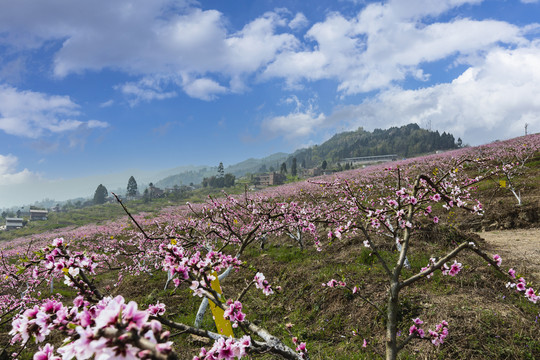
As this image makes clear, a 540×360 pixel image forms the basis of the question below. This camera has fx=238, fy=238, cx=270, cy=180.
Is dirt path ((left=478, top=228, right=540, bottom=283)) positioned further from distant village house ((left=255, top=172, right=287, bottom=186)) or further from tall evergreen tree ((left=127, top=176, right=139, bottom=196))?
tall evergreen tree ((left=127, top=176, right=139, bottom=196))

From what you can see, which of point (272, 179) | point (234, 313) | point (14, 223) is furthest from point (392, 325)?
point (14, 223)

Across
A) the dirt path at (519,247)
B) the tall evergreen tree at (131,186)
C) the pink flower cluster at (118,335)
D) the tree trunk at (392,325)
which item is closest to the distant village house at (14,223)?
the tall evergreen tree at (131,186)

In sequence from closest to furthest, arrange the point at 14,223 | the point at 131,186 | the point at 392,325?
the point at 392,325
the point at 14,223
the point at 131,186

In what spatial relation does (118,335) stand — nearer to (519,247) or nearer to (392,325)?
(392,325)

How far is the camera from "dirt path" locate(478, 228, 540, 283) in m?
8.22

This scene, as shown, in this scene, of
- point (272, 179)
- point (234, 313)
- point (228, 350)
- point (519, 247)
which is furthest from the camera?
point (272, 179)

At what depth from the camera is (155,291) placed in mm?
12797

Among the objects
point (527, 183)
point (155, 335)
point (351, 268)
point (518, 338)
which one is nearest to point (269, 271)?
point (351, 268)

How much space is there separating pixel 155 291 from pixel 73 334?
1300 centimetres

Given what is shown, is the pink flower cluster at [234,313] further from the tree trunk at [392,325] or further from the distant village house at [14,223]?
the distant village house at [14,223]

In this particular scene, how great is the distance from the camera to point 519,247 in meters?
10.3

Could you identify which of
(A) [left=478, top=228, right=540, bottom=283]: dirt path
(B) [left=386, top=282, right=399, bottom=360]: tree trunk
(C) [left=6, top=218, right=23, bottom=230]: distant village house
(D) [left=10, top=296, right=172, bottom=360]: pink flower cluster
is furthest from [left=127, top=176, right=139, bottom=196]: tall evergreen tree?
(D) [left=10, top=296, right=172, bottom=360]: pink flower cluster

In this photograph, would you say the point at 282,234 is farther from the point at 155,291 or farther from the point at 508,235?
the point at 508,235

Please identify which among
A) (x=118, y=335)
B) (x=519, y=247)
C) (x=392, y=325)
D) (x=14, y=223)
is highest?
(x=118, y=335)
